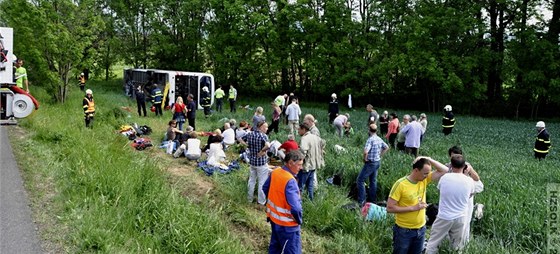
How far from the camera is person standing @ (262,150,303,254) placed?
4.80m

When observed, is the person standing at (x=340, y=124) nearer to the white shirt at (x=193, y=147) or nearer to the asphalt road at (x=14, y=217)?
the white shirt at (x=193, y=147)

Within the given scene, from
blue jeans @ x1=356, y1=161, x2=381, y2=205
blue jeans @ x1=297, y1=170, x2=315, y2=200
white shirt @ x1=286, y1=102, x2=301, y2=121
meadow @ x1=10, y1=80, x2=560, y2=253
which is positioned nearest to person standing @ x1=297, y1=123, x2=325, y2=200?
blue jeans @ x1=297, y1=170, x2=315, y2=200

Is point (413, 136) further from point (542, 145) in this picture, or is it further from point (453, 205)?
point (453, 205)

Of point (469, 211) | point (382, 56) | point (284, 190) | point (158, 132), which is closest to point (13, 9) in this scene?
point (158, 132)

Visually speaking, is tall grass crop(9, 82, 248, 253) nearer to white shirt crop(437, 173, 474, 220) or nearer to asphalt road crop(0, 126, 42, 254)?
asphalt road crop(0, 126, 42, 254)

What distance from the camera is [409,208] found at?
201 inches

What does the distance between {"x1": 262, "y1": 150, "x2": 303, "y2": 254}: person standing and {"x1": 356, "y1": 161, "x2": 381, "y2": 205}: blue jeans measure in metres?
3.62

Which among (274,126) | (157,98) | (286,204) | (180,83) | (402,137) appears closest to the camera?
(286,204)

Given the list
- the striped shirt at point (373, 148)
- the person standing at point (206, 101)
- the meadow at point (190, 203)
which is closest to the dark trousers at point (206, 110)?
the person standing at point (206, 101)

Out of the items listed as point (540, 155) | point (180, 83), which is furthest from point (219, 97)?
point (540, 155)

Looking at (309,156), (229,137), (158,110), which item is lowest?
(229,137)

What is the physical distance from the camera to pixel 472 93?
28.4m

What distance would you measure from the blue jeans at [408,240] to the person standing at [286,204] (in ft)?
4.20

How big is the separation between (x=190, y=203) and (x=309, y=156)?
2.50 metres
